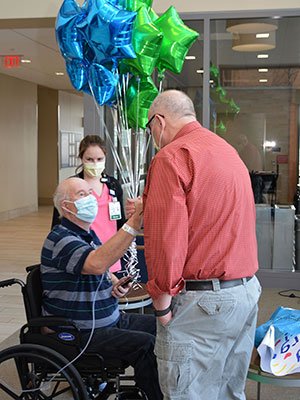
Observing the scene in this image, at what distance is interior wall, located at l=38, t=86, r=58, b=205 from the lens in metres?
13.9

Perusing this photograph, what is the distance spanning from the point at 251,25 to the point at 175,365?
15.0 feet

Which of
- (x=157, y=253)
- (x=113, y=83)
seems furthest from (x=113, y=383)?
(x=113, y=83)

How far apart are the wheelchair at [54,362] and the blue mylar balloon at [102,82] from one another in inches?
49.7

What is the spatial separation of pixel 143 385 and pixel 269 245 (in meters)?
4.01

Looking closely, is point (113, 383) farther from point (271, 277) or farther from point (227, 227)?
point (271, 277)

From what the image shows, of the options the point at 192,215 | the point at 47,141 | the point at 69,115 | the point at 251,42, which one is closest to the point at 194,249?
the point at 192,215

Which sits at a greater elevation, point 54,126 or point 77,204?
point 54,126

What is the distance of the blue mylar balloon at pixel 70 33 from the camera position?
330 cm

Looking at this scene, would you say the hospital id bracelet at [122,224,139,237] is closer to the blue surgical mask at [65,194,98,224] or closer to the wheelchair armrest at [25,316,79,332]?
the blue surgical mask at [65,194,98,224]

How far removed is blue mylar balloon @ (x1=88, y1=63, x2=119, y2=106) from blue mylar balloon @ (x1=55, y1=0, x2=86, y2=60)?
126mm

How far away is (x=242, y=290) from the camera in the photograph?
206 centimetres

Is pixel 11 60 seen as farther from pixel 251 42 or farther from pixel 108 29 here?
pixel 108 29

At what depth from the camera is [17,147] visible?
1212 centimetres

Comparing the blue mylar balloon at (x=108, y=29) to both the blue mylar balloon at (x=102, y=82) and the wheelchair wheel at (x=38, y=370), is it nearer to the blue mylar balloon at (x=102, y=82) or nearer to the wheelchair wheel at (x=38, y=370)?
the blue mylar balloon at (x=102, y=82)
